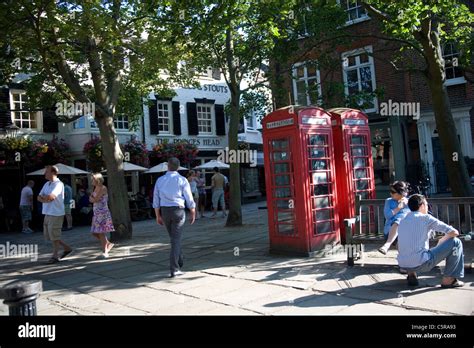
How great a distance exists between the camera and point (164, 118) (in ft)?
88.4

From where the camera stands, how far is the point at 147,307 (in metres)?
5.96

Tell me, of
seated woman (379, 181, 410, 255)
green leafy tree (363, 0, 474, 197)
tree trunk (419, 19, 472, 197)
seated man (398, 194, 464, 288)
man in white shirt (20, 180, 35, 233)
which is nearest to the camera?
seated man (398, 194, 464, 288)

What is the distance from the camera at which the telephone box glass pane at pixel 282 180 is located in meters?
8.75

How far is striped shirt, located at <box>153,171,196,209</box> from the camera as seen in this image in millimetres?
7770

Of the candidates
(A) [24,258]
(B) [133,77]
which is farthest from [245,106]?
(A) [24,258]

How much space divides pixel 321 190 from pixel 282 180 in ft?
2.45

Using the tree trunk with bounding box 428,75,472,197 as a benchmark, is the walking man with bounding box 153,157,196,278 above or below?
below

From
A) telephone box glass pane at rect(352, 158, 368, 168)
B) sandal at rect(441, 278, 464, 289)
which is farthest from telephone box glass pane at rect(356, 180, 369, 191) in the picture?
sandal at rect(441, 278, 464, 289)

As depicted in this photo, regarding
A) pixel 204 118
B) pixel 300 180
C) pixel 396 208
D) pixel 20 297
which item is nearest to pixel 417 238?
pixel 396 208

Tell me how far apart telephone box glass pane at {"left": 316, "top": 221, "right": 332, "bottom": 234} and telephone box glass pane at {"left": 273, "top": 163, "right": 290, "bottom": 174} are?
3.75 ft

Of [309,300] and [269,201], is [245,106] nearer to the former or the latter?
[269,201]

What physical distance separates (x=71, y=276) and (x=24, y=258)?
10.7 ft

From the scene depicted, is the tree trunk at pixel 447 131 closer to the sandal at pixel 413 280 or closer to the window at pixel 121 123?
the sandal at pixel 413 280

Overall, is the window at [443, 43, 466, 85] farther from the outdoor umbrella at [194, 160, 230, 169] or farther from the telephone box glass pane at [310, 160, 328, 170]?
the telephone box glass pane at [310, 160, 328, 170]
